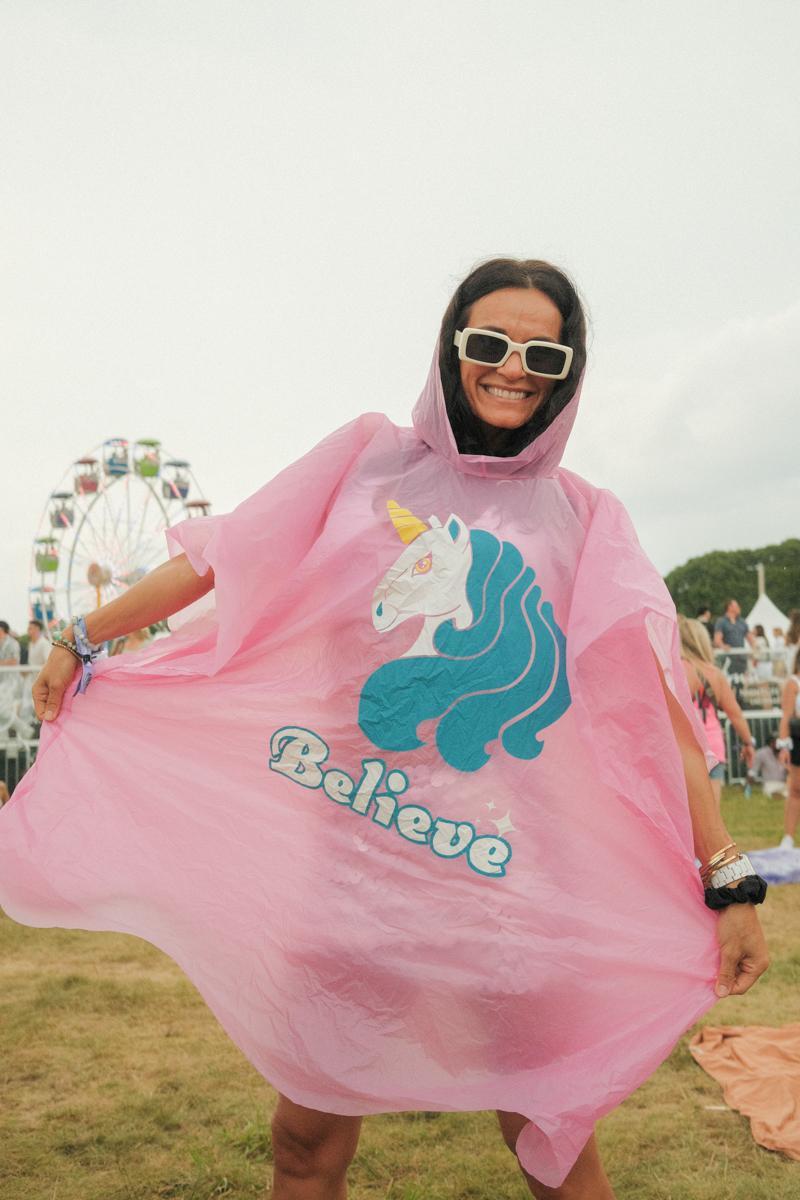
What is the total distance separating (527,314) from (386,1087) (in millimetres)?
1344

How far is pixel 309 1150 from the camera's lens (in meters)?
1.82

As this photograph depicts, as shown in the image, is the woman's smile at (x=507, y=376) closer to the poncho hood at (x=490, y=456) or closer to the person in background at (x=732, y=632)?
the poncho hood at (x=490, y=456)

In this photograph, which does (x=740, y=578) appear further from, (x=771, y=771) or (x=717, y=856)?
(x=717, y=856)

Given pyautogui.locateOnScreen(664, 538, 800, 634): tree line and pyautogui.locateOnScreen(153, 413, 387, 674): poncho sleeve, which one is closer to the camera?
pyautogui.locateOnScreen(153, 413, 387, 674): poncho sleeve

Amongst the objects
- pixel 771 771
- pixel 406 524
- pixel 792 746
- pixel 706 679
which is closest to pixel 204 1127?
pixel 406 524

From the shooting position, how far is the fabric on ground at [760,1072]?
3.12m

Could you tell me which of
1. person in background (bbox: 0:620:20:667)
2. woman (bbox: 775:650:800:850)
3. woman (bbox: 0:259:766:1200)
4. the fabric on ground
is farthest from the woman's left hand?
person in background (bbox: 0:620:20:667)

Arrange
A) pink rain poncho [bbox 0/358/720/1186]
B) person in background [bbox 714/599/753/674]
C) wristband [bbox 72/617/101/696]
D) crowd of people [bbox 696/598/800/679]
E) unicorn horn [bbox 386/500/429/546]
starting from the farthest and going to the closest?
person in background [bbox 714/599/753/674]
crowd of people [bbox 696/598/800/679]
wristband [bbox 72/617/101/696]
unicorn horn [bbox 386/500/429/546]
pink rain poncho [bbox 0/358/720/1186]

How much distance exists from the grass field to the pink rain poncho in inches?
50.3

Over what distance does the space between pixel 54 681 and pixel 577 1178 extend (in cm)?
132

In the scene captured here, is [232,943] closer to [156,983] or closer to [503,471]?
[503,471]

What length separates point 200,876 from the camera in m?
1.89

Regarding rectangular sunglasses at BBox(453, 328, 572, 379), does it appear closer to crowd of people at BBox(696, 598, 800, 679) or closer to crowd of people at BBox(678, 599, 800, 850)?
crowd of people at BBox(678, 599, 800, 850)

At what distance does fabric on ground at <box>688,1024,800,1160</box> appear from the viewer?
3125 mm
